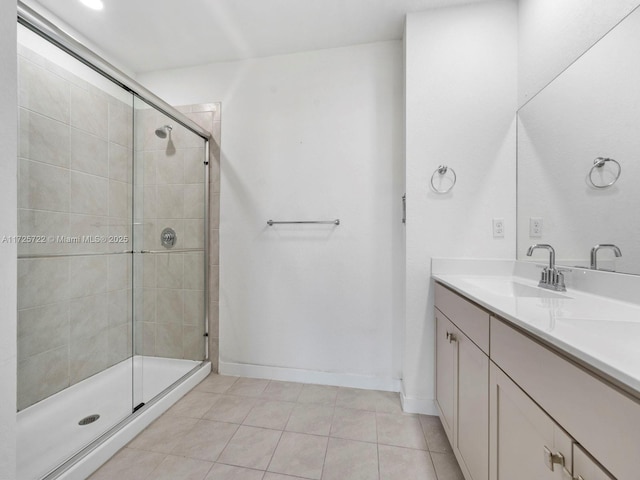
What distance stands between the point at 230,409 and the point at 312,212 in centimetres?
139

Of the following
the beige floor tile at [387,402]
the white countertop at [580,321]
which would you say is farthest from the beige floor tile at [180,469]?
the white countertop at [580,321]

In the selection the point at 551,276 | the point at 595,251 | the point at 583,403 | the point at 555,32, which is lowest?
the point at 583,403

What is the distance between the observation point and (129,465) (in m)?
1.27

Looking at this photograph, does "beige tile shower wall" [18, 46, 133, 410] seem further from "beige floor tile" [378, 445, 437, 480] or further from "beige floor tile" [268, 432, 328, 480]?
"beige floor tile" [378, 445, 437, 480]

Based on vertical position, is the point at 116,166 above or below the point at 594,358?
above

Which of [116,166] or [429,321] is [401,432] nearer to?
[429,321]

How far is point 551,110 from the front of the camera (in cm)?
136

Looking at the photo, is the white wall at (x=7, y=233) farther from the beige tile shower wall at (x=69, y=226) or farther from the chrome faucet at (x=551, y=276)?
the chrome faucet at (x=551, y=276)

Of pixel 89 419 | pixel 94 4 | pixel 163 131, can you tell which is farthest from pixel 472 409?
pixel 94 4

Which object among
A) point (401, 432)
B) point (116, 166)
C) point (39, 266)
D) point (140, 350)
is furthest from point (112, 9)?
point (401, 432)

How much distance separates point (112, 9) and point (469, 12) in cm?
216

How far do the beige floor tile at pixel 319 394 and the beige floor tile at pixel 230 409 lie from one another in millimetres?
337

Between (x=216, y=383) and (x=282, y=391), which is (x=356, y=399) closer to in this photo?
(x=282, y=391)

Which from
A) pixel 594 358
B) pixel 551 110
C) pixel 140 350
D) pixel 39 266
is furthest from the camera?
pixel 140 350
